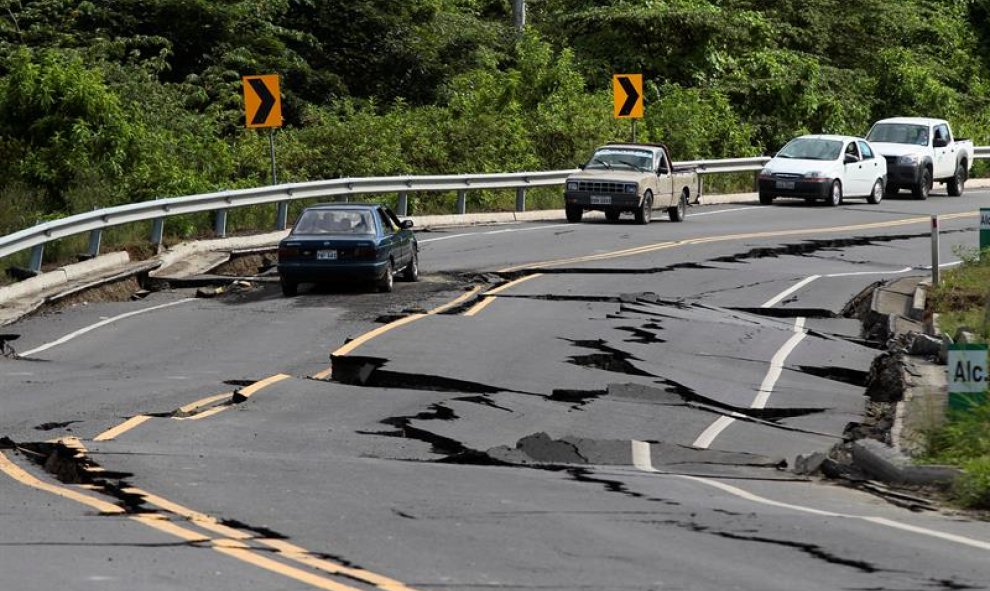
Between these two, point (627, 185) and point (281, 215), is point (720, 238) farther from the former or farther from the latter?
point (281, 215)

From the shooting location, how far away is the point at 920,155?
1740 inches

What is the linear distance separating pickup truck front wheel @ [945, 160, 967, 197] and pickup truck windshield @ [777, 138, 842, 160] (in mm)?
6098

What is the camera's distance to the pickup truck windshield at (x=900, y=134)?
148 feet

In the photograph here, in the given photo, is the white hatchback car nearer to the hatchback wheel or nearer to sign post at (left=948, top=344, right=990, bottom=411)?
the hatchback wheel

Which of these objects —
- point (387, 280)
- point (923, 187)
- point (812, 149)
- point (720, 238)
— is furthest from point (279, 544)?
point (923, 187)

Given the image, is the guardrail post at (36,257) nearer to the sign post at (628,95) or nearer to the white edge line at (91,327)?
the white edge line at (91,327)

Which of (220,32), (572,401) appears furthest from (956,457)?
(220,32)

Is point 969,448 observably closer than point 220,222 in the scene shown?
Yes

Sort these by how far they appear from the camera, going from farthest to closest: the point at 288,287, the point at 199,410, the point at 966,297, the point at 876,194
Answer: the point at 876,194, the point at 288,287, the point at 966,297, the point at 199,410

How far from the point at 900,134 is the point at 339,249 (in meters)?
25.2

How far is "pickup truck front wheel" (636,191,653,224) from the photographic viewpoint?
3503cm

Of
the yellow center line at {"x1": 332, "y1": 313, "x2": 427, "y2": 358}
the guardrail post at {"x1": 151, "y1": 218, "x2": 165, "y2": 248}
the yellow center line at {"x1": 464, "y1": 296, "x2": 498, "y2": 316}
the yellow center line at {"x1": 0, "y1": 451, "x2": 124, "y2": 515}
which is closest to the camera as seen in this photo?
the yellow center line at {"x1": 0, "y1": 451, "x2": 124, "y2": 515}

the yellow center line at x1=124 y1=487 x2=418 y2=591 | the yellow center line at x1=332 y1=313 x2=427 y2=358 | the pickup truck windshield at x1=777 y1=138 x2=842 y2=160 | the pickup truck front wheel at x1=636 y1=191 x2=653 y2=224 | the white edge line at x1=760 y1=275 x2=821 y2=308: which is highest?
the pickup truck windshield at x1=777 y1=138 x2=842 y2=160

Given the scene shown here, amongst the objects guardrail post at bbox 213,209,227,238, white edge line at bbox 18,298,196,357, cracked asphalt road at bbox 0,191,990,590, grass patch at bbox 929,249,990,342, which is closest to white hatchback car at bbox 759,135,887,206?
cracked asphalt road at bbox 0,191,990,590
